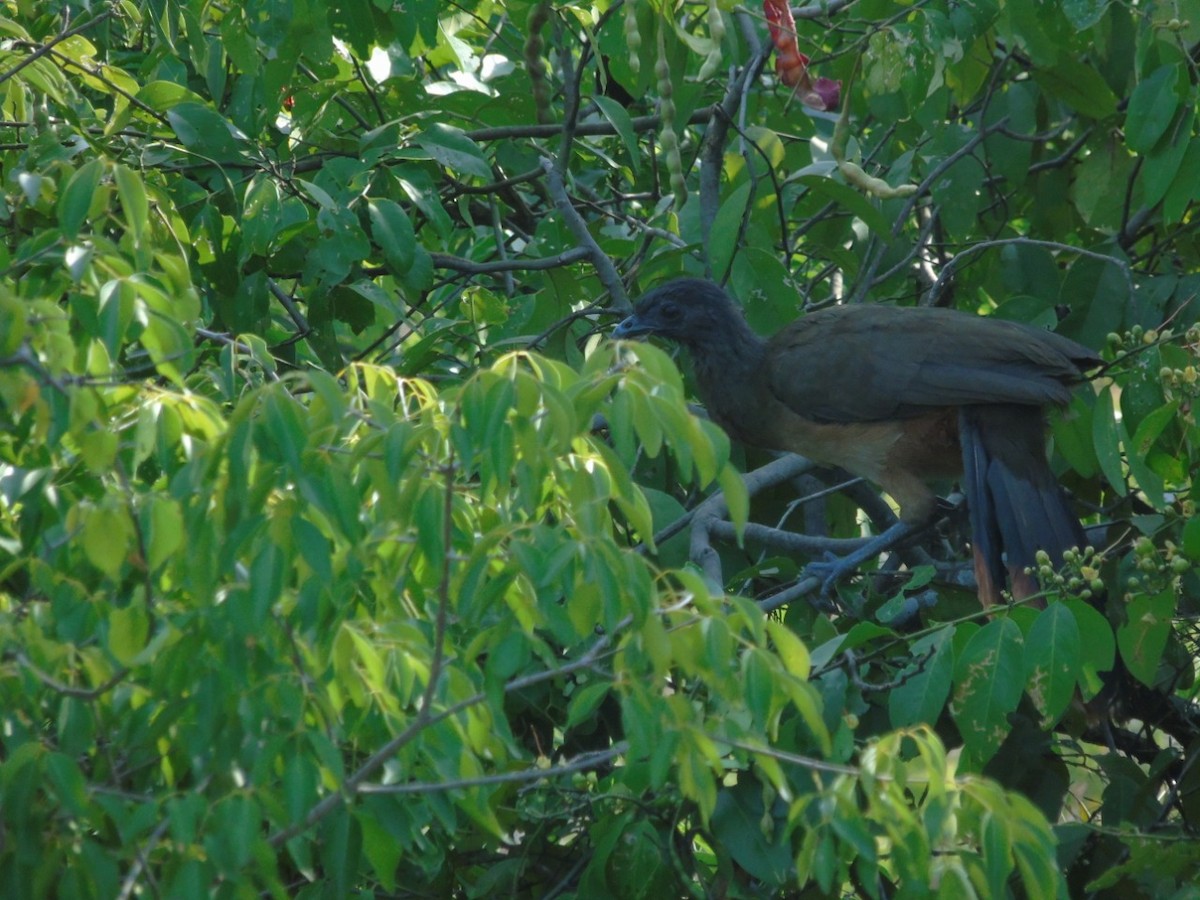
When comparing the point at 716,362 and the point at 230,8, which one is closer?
the point at 230,8

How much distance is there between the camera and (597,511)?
6.27ft

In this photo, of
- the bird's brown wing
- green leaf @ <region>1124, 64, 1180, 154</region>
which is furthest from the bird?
green leaf @ <region>1124, 64, 1180, 154</region>

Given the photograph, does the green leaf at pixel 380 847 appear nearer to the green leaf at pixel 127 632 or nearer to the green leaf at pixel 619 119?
the green leaf at pixel 127 632

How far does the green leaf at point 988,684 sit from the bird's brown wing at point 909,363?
5.95 ft

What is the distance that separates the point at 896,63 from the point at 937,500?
166 centimetres

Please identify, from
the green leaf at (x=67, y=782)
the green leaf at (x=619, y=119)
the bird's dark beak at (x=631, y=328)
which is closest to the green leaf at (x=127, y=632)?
the green leaf at (x=67, y=782)

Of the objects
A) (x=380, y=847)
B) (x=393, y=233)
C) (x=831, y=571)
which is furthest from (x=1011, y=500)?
(x=380, y=847)

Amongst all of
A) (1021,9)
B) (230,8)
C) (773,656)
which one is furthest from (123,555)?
(1021,9)

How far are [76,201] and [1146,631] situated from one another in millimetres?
2230

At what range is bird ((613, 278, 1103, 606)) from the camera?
170 inches

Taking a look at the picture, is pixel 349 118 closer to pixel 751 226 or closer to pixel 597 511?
pixel 751 226

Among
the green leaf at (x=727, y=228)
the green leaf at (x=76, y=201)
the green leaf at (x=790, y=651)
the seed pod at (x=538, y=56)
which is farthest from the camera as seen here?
the seed pod at (x=538, y=56)

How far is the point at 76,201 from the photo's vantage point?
212 cm

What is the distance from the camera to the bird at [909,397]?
14.2 feet
